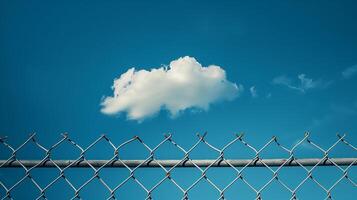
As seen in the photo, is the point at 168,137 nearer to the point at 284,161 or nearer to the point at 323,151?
the point at 284,161

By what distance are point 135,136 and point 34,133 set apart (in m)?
0.81

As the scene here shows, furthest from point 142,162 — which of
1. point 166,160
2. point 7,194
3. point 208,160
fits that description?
point 7,194

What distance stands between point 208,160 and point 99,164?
2.75 feet

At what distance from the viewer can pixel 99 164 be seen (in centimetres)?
291

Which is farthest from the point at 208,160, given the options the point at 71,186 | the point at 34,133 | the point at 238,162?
the point at 34,133

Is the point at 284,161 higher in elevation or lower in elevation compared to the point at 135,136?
lower

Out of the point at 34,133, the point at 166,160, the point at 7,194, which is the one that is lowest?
the point at 166,160

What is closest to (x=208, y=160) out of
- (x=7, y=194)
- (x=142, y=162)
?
(x=142, y=162)

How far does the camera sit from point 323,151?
9.81 ft

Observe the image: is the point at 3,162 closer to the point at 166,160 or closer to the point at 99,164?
the point at 99,164

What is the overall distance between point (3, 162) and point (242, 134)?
188cm

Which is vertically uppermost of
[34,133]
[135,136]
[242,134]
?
[34,133]

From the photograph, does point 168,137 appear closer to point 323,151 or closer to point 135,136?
point 135,136

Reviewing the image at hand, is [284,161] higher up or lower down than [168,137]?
lower down
